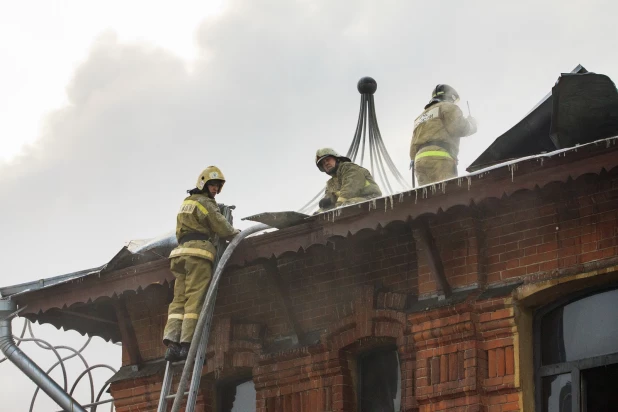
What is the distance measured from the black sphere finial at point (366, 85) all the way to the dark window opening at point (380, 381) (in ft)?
14.7

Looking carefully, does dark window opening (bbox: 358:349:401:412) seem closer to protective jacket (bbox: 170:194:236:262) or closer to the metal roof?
protective jacket (bbox: 170:194:236:262)

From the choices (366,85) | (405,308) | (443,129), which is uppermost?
(366,85)

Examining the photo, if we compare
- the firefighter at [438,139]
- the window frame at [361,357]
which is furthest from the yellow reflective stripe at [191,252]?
the firefighter at [438,139]

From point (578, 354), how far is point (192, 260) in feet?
11.6

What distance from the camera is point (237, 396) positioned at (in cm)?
1182

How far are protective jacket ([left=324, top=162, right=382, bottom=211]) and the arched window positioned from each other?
7.97 feet

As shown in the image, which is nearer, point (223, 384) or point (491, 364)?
point (491, 364)

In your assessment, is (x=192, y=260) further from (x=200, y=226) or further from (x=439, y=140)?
(x=439, y=140)

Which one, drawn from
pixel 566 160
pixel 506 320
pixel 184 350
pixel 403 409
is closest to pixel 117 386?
pixel 184 350

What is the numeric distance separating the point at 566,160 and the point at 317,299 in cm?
307

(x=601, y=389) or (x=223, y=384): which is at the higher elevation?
(x=223, y=384)

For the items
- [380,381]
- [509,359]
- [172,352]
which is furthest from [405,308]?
[172,352]

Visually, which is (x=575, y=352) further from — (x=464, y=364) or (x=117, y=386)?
(x=117, y=386)

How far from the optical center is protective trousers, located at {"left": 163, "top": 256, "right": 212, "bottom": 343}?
10.8 m
